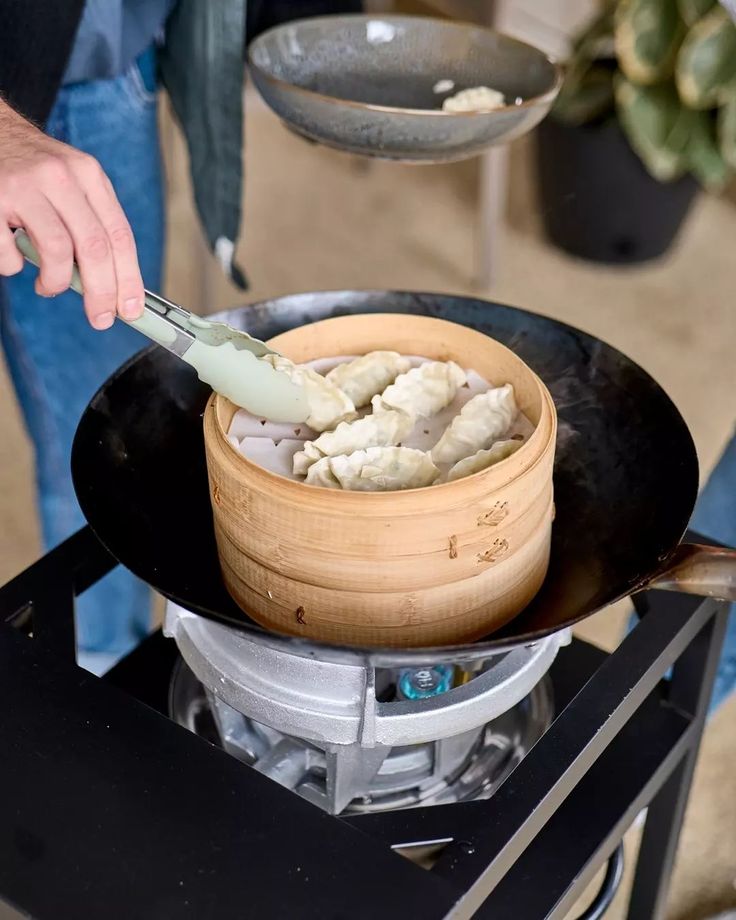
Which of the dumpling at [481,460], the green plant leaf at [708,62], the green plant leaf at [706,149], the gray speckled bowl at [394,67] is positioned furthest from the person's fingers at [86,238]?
the green plant leaf at [706,149]

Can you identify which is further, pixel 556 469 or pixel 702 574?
pixel 556 469

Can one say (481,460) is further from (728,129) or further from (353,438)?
(728,129)

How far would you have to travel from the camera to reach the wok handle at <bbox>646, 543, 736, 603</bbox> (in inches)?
28.6

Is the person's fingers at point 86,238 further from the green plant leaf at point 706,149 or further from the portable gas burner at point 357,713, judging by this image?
the green plant leaf at point 706,149

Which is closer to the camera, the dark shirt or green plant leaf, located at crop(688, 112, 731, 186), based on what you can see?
the dark shirt

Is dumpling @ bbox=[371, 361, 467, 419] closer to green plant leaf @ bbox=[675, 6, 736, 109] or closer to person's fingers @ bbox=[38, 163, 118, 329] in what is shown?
person's fingers @ bbox=[38, 163, 118, 329]


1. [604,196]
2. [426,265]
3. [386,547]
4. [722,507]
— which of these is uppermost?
[386,547]

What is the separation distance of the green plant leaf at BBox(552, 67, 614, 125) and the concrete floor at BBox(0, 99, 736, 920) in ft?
1.19

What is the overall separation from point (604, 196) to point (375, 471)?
1691mm

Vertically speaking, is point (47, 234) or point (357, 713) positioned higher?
point (47, 234)

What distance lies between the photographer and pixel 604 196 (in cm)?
225

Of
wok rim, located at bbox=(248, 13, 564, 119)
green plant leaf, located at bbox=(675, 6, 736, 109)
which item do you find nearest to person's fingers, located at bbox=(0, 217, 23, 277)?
wok rim, located at bbox=(248, 13, 564, 119)

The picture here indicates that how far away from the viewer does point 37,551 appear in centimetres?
170

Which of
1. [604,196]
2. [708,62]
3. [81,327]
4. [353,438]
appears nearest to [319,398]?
[353,438]
